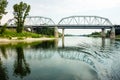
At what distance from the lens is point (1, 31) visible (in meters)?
99.4

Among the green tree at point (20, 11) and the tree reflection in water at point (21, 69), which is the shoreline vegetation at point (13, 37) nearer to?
the green tree at point (20, 11)

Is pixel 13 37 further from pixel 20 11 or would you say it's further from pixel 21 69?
pixel 21 69

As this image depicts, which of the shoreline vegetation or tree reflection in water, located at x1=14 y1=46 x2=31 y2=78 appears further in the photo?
the shoreline vegetation

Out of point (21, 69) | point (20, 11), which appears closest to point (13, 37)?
point (20, 11)

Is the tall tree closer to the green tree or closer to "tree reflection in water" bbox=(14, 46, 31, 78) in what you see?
the green tree

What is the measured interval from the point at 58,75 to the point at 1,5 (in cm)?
7680

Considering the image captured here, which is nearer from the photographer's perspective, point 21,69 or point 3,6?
point 21,69

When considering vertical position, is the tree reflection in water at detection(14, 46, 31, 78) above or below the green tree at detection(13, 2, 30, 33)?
below

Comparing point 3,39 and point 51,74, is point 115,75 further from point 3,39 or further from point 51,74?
point 3,39

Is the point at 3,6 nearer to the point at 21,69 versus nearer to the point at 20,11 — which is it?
the point at 20,11

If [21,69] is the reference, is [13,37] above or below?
above

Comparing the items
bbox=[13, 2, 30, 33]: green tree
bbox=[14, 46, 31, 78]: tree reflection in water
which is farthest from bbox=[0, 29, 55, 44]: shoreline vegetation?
bbox=[14, 46, 31, 78]: tree reflection in water

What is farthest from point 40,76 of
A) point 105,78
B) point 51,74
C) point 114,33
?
point 114,33

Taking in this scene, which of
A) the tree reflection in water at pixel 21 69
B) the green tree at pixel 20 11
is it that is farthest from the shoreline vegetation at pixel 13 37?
the tree reflection in water at pixel 21 69
